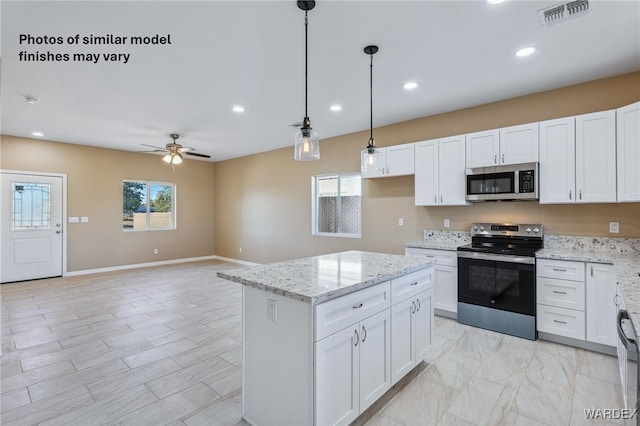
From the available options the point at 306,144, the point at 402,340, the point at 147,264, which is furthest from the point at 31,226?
the point at 402,340

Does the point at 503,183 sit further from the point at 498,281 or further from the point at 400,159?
the point at 400,159

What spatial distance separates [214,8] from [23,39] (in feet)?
5.74

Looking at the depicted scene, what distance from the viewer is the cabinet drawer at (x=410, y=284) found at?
2248 mm

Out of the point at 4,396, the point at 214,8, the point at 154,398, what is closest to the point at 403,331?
the point at 154,398

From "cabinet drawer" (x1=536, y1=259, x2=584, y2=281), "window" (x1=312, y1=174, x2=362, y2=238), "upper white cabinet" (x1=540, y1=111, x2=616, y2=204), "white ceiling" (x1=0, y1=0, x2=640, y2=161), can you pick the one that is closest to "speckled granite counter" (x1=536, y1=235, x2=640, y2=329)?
"cabinet drawer" (x1=536, y1=259, x2=584, y2=281)

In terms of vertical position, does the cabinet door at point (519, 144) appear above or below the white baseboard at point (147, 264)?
above

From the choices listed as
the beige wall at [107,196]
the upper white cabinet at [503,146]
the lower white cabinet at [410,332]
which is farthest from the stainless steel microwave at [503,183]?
the beige wall at [107,196]

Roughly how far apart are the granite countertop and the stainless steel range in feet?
3.89

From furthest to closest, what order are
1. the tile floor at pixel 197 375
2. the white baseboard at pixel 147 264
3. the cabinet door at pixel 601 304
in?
1. the white baseboard at pixel 147 264
2. the cabinet door at pixel 601 304
3. the tile floor at pixel 197 375

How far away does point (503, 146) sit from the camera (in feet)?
11.7

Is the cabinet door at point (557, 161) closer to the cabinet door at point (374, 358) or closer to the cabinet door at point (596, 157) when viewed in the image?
the cabinet door at point (596, 157)

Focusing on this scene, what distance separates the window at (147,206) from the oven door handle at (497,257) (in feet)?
22.8

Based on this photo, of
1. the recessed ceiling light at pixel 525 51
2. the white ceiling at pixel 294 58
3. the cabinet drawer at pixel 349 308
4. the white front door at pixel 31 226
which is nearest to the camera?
the cabinet drawer at pixel 349 308

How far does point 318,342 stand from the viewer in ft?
5.37
